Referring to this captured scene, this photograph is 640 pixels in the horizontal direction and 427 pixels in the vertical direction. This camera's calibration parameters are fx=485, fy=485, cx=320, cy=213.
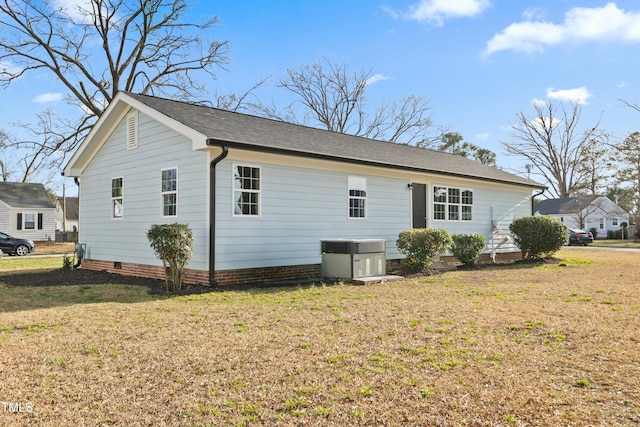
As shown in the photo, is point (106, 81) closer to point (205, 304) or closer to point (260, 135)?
point (260, 135)

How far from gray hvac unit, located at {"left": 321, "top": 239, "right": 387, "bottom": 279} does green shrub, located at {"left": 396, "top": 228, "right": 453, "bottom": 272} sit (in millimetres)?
1526

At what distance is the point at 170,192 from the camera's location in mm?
11039

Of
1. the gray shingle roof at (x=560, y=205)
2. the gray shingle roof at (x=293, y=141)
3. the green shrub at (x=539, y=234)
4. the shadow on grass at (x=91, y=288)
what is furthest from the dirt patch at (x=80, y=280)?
the gray shingle roof at (x=560, y=205)

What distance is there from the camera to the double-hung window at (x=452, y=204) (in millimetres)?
15481

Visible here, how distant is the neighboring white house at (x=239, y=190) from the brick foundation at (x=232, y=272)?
0.10 feet

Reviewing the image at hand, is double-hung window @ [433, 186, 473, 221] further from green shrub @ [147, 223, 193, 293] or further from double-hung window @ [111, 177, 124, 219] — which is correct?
double-hung window @ [111, 177, 124, 219]

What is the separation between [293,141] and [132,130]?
13.7 feet

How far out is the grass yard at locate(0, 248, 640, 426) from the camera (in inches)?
137

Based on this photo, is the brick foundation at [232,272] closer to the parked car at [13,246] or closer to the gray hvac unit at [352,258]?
the gray hvac unit at [352,258]

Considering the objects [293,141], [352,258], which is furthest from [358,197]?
[352,258]

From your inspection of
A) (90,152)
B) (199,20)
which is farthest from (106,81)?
(90,152)

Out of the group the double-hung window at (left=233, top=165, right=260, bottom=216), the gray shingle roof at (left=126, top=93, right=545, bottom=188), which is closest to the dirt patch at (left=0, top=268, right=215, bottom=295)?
the double-hung window at (left=233, top=165, right=260, bottom=216)

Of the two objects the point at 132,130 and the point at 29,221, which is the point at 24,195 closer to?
the point at 29,221

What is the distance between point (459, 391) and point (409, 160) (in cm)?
1196
